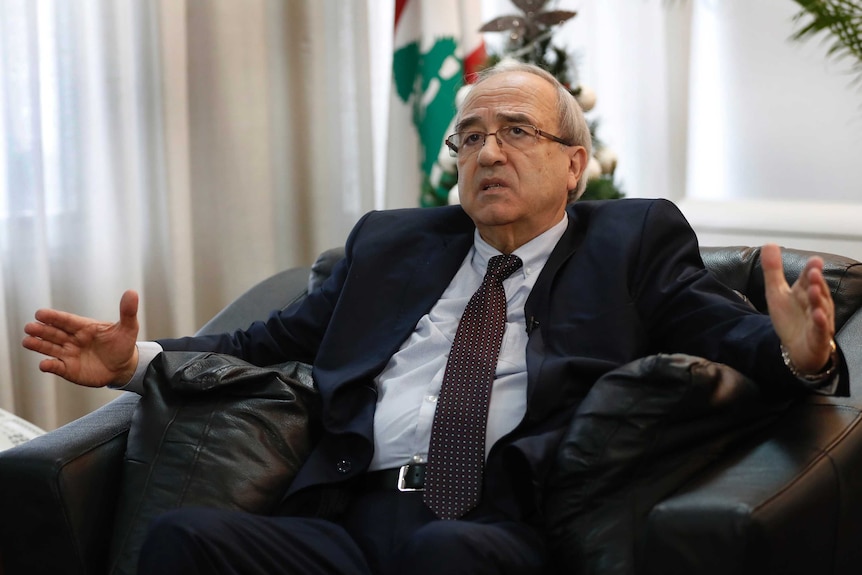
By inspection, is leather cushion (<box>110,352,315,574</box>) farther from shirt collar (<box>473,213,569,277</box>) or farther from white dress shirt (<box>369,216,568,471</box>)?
shirt collar (<box>473,213,569,277</box>)

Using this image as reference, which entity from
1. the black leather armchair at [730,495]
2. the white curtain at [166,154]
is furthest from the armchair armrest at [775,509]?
the white curtain at [166,154]

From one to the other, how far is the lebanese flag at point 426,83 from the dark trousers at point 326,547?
5.57 ft

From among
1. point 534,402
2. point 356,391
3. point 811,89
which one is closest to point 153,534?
point 356,391

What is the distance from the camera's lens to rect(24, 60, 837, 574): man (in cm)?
160

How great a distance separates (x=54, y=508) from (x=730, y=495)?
3.65 feet

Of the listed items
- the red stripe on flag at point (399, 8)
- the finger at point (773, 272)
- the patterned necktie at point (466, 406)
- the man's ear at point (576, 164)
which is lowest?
the patterned necktie at point (466, 406)

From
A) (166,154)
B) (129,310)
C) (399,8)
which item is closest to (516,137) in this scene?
(129,310)

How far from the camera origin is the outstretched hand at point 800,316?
5.00 ft

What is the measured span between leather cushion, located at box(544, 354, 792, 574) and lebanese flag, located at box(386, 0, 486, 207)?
1763mm

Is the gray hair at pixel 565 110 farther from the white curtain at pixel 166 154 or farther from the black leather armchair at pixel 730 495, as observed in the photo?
the white curtain at pixel 166 154

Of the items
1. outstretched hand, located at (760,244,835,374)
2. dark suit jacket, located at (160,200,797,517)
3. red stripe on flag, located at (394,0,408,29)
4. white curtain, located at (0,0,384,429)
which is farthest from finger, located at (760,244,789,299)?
red stripe on flag, located at (394,0,408,29)

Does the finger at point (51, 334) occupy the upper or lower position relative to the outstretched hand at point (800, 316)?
lower

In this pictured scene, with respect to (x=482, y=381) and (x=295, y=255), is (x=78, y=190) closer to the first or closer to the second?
(x=295, y=255)

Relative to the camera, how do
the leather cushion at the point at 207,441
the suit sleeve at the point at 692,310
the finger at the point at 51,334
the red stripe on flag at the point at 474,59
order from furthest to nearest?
the red stripe on flag at the point at 474,59, the finger at the point at 51,334, the leather cushion at the point at 207,441, the suit sleeve at the point at 692,310
